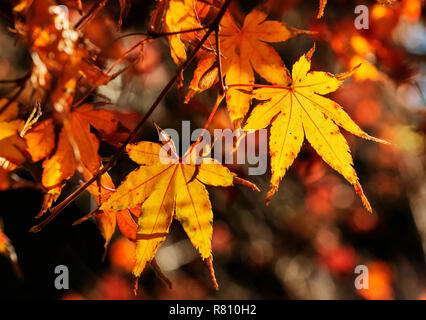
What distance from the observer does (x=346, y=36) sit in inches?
65.1

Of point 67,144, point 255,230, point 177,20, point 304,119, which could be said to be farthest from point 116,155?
point 255,230

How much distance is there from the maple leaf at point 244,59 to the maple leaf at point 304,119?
1.0 inches

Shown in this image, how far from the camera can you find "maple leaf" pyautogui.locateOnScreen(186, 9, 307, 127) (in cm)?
61

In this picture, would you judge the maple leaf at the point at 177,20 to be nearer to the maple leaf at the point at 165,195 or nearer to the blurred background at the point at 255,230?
the maple leaf at the point at 165,195

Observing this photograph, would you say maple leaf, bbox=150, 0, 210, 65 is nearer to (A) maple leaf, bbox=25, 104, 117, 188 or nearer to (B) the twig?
(B) the twig

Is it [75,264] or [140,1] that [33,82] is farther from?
[75,264]

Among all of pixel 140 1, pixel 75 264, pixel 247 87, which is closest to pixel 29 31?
pixel 247 87

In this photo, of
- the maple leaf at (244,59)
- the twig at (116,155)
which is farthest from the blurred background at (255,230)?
the twig at (116,155)

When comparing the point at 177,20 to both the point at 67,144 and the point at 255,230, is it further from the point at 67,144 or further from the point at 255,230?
the point at 255,230

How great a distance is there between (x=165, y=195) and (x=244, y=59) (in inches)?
11.3

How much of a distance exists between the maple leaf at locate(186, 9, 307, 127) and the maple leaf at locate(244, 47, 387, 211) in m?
0.03

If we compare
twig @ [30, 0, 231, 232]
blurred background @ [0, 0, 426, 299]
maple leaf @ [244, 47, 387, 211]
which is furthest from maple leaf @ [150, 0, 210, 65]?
blurred background @ [0, 0, 426, 299]

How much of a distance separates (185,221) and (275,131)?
22 cm

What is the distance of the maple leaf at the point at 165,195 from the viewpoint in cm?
57
